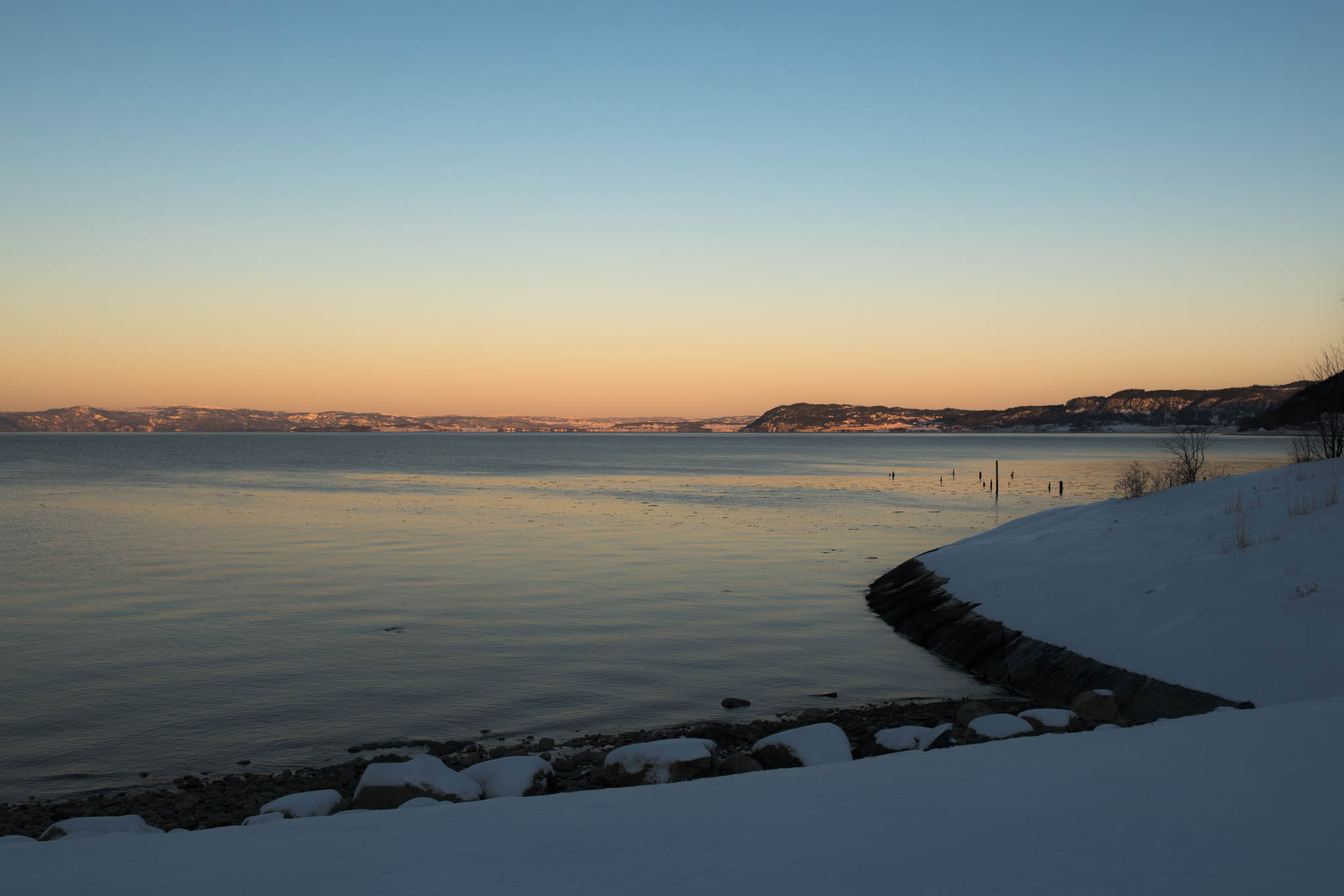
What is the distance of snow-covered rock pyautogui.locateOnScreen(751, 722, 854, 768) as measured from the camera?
391 inches

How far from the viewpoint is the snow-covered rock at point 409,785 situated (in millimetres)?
8734

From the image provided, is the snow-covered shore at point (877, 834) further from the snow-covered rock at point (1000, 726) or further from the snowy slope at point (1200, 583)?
the snowy slope at point (1200, 583)

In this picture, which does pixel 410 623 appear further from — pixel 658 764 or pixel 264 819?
Result: pixel 658 764

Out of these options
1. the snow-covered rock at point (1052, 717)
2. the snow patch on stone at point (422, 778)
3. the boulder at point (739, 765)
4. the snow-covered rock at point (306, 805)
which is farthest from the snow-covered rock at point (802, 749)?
the snow-covered rock at point (306, 805)

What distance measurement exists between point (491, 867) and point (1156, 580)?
48.6 feet

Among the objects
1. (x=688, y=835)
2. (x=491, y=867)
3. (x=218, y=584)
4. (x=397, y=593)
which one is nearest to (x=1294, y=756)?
(x=688, y=835)

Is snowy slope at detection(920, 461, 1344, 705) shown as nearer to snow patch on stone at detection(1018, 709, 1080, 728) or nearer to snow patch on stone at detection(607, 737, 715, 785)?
snow patch on stone at detection(1018, 709, 1080, 728)

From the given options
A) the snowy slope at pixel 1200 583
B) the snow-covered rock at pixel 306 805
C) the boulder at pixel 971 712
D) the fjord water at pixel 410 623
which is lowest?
the fjord water at pixel 410 623

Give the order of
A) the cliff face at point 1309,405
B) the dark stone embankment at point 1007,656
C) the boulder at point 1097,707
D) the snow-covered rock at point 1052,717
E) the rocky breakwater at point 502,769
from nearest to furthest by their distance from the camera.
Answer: the rocky breakwater at point 502,769 < the snow-covered rock at point 1052,717 < the boulder at point 1097,707 < the dark stone embankment at point 1007,656 < the cliff face at point 1309,405

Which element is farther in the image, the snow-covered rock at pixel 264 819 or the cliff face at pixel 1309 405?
the cliff face at pixel 1309 405

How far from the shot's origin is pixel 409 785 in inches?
347

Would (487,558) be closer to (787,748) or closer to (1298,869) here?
(787,748)

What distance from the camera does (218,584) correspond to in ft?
83.0

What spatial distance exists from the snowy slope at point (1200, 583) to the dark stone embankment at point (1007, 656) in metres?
0.24
